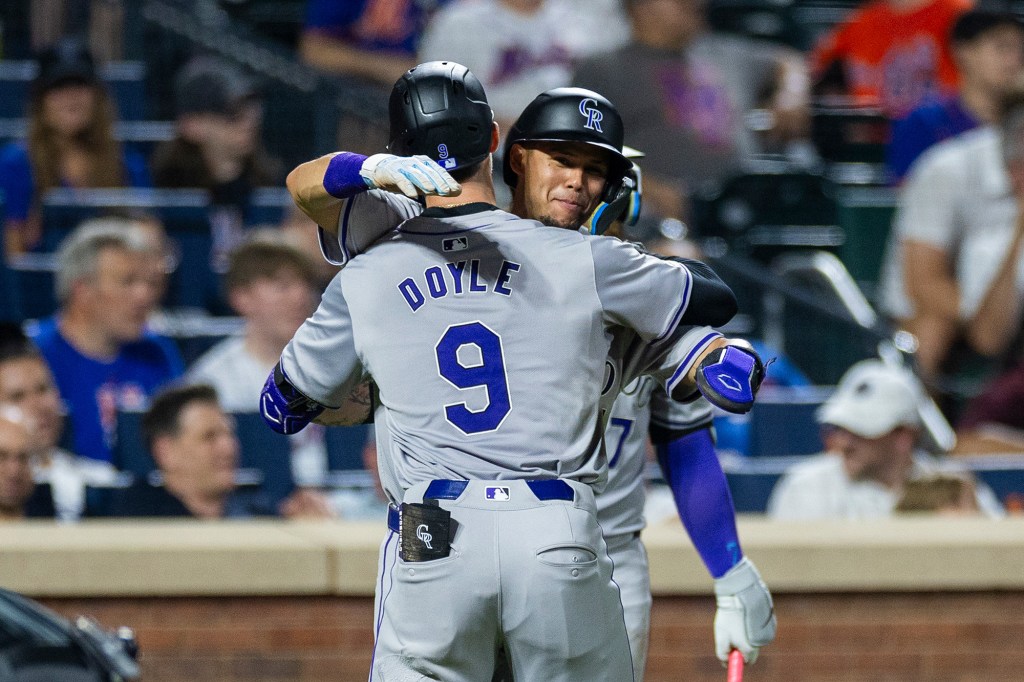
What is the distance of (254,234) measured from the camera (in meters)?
6.58

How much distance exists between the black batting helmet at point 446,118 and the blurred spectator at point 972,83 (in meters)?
5.29

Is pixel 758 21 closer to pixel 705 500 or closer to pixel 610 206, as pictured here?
pixel 705 500

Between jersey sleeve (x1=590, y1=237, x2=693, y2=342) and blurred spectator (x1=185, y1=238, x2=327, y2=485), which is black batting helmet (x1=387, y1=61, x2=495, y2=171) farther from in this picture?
blurred spectator (x1=185, y1=238, x2=327, y2=485)

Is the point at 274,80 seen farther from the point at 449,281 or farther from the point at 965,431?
the point at 449,281

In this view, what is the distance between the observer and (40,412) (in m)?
5.59

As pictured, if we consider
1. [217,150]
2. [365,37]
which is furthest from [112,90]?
[365,37]

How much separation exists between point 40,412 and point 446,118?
3183mm

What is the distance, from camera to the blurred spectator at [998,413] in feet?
21.7

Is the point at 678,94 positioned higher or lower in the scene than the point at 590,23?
lower

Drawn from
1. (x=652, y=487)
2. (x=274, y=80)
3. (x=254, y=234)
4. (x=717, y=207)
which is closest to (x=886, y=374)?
(x=652, y=487)

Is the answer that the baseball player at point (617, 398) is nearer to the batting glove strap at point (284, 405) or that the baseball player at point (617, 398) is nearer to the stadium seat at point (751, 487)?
the batting glove strap at point (284, 405)

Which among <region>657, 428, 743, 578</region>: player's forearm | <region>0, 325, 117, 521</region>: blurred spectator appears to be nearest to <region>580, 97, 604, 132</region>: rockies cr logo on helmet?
<region>657, 428, 743, 578</region>: player's forearm

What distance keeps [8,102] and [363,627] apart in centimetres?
464

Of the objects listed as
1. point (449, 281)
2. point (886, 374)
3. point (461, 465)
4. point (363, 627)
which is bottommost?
point (363, 627)
